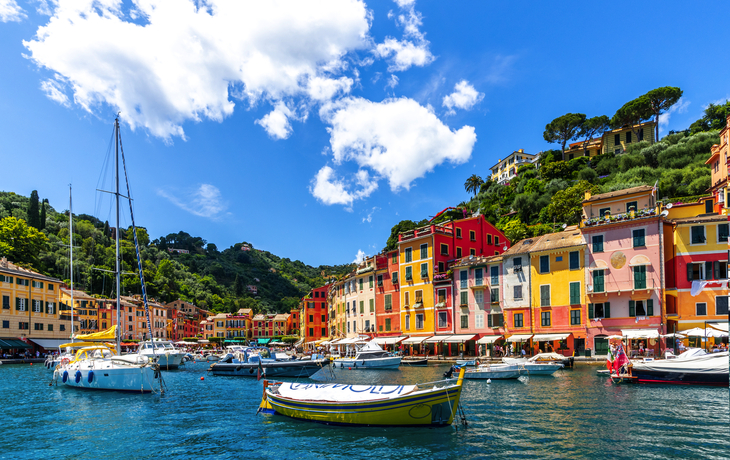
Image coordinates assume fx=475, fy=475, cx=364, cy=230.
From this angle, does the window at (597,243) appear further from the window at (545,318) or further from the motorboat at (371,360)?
the motorboat at (371,360)

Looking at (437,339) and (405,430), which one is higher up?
(405,430)

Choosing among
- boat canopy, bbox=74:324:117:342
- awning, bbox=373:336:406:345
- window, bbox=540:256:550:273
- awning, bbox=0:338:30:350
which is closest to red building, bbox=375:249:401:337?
awning, bbox=373:336:406:345

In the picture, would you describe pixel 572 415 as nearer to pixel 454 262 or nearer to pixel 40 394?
pixel 40 394

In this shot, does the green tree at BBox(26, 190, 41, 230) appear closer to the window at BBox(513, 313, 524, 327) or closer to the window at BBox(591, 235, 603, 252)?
the window at BBox(513, 313, 524, 327)

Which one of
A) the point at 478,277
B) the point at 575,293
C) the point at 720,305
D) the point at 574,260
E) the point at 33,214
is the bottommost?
the point at 720,305

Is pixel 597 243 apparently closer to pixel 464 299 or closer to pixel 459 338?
pixel 464 299

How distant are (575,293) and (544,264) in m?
4.21

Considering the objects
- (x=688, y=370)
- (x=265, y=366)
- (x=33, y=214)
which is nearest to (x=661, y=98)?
(x=688, y=370)

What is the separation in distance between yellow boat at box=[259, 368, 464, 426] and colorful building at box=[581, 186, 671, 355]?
3013 cm

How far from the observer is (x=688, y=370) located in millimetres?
28938

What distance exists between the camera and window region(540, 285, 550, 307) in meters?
47.8

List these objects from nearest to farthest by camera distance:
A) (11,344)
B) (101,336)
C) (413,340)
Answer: (101,336)
(413,340)
(11,344)

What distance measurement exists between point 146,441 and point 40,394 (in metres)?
19.3

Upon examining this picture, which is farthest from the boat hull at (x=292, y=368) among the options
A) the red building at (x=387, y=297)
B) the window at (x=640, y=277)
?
the window at (x=640, y=277)
